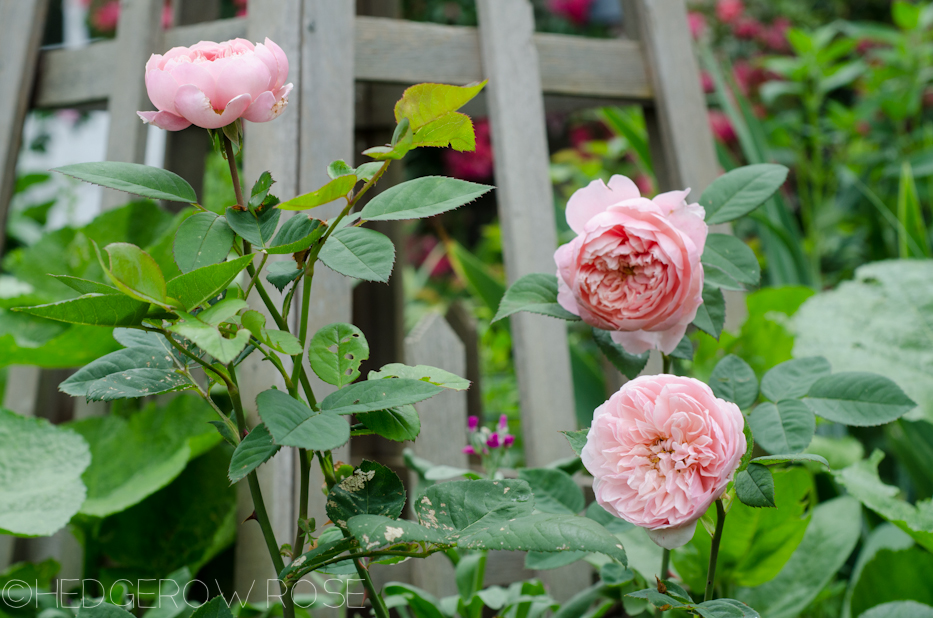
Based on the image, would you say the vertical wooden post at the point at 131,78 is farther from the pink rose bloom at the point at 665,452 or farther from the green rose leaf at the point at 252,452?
the pink rose bloom at the point at 665,452

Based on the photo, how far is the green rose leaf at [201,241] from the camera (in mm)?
346

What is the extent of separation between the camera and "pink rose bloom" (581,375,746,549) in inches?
14.3

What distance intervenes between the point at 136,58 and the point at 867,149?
5.81 feet

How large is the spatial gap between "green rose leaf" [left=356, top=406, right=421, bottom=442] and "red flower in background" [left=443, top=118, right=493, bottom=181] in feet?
6.73

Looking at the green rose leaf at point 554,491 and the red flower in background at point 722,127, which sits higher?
the red flower in background at point 722,127

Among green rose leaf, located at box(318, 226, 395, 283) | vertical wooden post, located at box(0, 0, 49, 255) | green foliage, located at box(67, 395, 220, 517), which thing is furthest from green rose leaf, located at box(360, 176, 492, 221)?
vertical wooden post, located at box(0, 0, 49, 255)

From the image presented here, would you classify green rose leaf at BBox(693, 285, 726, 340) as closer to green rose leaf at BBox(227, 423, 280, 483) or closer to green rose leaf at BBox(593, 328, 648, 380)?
green rose leaf at BBox(593, 328, 648, 380)

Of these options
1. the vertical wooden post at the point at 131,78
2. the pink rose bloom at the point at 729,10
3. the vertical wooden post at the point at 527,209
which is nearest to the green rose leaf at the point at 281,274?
the vertical wooden post at the point at 527,209

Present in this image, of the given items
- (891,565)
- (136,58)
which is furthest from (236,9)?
(891,565)

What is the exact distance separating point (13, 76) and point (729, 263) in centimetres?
107

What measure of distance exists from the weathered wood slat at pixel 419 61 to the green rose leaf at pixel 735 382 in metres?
0.56

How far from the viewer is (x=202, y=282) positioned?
1.05 ft

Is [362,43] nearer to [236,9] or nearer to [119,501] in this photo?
[119,501]

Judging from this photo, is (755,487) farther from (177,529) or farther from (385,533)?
(177,529)
